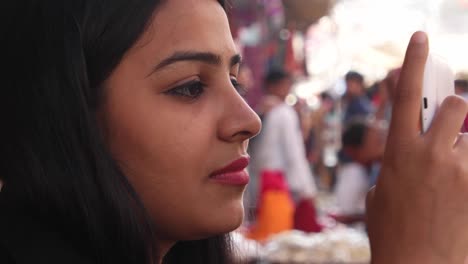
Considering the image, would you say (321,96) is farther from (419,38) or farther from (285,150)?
(419,38)

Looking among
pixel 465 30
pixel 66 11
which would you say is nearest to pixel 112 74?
pixel 66 11

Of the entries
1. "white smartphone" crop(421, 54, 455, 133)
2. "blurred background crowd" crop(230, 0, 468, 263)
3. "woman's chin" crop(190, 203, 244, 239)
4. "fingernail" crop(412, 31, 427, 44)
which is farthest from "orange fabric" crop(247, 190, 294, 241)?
"fingernail" crop(412, 31, 427, 44)

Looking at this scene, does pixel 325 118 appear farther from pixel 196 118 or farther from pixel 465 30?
pixel 196 118

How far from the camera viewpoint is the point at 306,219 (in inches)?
183

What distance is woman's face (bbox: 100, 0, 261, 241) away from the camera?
1103mm

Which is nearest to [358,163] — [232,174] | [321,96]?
[232,174]

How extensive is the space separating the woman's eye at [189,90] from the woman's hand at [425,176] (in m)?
0.34

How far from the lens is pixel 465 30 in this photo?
587 cm

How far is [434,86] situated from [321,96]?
1112 centimetres

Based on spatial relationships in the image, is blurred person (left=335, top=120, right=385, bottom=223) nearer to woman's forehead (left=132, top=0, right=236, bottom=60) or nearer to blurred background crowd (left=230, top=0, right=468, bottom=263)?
blurred background crowd (left=230, top=0, right=468, bottom=263)

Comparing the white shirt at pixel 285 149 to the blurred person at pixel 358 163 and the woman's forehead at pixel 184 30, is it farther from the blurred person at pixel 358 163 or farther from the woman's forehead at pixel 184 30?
the woman's forehead at pixel 184 30

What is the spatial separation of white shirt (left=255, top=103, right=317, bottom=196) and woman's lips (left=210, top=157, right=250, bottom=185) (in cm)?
447

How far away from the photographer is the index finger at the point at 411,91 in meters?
0.95

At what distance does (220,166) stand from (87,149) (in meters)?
0.22
